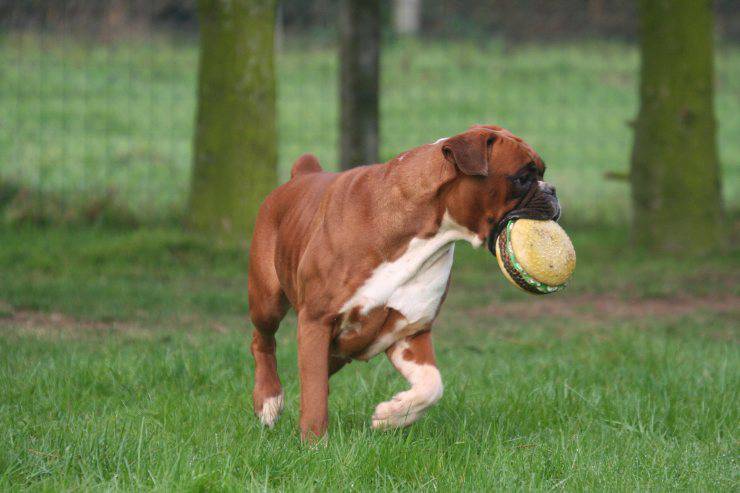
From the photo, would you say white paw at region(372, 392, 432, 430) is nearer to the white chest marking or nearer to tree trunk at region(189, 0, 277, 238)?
the white chest marking

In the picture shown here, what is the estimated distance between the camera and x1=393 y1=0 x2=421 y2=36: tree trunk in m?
16.9

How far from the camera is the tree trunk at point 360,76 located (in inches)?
464

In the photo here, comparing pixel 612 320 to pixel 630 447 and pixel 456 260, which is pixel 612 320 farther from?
pixel 630 447

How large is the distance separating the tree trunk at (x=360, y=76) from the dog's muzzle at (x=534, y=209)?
7448 millimetres

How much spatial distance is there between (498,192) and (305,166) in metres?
1.53

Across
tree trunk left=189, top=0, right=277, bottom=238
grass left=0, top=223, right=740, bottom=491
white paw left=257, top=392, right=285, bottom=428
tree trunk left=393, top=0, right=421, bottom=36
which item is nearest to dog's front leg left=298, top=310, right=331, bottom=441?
grass left=0, top=223, right=740, bottom=491

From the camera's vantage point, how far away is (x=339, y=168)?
479 inches

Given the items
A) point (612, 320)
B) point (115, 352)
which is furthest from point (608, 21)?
point (115, 352)

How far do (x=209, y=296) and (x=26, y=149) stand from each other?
191 inches

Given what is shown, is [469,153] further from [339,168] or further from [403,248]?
[339,168]

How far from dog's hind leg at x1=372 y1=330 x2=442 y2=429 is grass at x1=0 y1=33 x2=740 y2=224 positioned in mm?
7475

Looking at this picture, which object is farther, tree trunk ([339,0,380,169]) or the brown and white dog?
tree trunk ([339,0,380,169])

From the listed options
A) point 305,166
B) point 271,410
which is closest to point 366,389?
point 271,410

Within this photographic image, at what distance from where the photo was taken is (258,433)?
15.3 feet
